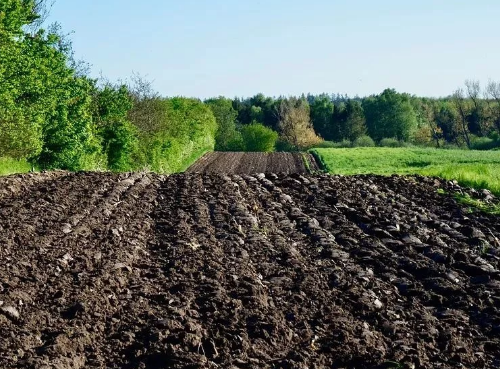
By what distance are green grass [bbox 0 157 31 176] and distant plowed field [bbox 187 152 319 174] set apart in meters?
17.4

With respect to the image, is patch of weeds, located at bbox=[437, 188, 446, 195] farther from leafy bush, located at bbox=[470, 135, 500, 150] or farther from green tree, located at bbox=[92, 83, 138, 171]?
leafy bush, located at bbox=[470, 135, 500, 150]

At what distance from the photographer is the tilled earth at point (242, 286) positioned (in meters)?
6.27

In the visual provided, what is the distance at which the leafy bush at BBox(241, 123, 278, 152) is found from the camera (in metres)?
93.9

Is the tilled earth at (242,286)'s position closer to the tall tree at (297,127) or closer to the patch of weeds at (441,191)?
the patch of weeds at (441,191)

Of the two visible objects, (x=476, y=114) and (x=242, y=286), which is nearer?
(x=242, y=286)

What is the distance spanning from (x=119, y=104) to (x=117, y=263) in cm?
2646

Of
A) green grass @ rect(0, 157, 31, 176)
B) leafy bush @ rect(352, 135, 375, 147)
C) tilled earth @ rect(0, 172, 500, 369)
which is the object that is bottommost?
leafy bush @ rect(352, 135, 375, 147)

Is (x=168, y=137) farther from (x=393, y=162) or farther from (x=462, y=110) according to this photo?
(x=462, y=110)

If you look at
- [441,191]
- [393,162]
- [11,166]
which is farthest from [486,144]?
[11,166]

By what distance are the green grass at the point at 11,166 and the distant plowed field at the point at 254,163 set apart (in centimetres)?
1736

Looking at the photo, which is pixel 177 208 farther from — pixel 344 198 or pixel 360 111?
pixel 360 111

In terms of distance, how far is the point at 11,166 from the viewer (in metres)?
24.2

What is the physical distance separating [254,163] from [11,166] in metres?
26.5

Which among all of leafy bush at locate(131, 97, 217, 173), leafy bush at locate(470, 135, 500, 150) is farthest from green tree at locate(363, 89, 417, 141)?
leafy bush at locate(131, 97, 217, 173)
